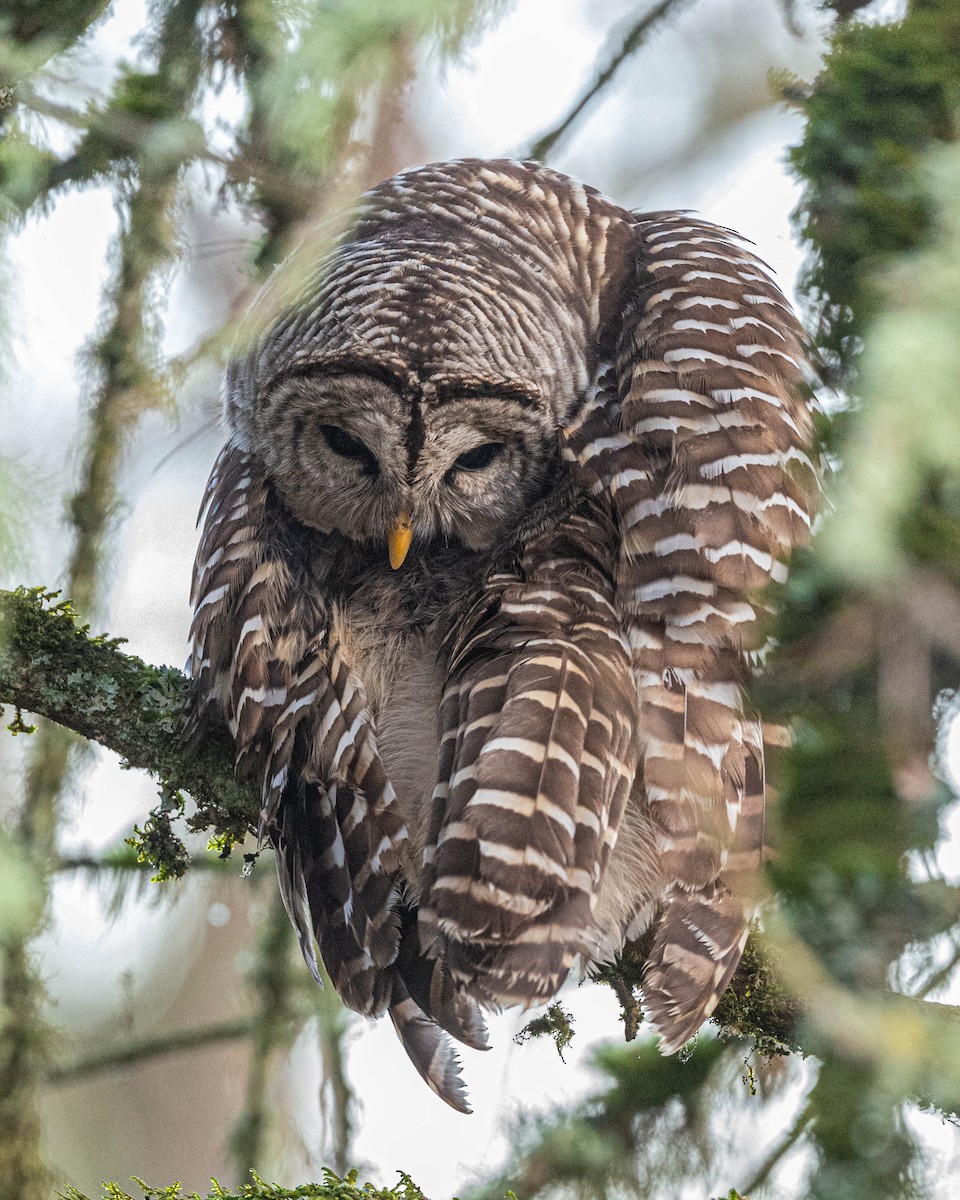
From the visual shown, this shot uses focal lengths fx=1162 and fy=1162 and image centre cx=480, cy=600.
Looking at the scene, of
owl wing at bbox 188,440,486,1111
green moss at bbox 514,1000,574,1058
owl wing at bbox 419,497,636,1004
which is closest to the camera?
owl wing at bbox 419,497,636,1004

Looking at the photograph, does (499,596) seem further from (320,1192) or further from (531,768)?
(320,1192)

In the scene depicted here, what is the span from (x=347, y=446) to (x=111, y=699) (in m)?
0.57

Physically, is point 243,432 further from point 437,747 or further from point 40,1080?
point 40,1080

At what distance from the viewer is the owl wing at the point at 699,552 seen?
1.57m

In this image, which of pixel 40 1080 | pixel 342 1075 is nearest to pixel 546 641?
pixel 342 1075

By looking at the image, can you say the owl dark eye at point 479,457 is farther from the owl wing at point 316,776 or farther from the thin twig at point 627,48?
the thin twig at point 627,48

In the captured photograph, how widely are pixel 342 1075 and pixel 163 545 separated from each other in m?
1.16

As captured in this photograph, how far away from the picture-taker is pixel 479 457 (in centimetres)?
195

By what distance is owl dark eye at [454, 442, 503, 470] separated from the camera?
1936mm

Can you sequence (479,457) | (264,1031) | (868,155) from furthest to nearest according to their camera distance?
(264,1031) → (479,457) → (868,155)

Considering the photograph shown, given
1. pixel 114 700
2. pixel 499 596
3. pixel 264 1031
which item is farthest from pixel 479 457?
pixel 264 1031

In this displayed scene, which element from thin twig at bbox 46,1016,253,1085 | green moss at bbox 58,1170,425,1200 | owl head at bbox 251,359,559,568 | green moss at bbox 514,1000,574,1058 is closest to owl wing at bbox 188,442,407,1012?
owl head at bbox 251,359,559,568

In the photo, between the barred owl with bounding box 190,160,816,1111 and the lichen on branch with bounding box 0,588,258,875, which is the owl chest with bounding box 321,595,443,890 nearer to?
the barred owl with bounding box 190,160,816,1111

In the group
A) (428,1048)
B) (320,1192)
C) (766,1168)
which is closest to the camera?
(320,1192)
